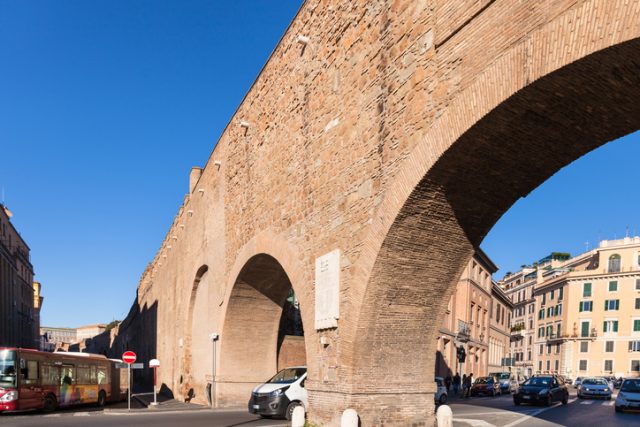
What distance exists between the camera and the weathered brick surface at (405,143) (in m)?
5.99

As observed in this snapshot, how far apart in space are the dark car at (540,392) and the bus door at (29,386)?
16.7m

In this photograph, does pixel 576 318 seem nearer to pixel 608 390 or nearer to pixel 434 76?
pixel 608 390

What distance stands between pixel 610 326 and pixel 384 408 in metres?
60.8

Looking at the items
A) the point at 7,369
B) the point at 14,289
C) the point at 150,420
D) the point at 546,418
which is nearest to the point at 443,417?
the point at 546,418

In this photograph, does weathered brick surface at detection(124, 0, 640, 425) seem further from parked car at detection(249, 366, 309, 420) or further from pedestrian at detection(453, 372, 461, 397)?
pedestrian at detection(453, 372, 461, 397)

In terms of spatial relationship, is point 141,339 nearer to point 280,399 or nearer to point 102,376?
point 102,376

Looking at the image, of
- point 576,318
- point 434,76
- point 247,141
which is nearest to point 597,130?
point 434,76

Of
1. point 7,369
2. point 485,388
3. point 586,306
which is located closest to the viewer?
point 7,369

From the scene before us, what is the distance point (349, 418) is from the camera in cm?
870

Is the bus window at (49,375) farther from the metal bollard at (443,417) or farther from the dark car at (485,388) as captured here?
the dark car at (485,388)

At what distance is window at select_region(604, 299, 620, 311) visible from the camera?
62.2m

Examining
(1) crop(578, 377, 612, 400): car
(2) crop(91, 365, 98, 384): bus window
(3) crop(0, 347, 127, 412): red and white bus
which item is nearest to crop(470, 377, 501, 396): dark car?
(1) crop(578, 377, 612, 400): car

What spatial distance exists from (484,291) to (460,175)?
135ft

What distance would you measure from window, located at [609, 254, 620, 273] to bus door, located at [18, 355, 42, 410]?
59.1 metres
